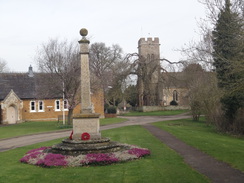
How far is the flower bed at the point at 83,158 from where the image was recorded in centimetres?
1182

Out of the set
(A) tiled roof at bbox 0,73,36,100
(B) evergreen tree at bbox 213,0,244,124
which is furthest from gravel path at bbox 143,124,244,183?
(A) tiled roof at bbox 0,73,36,100

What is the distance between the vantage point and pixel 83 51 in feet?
50.9

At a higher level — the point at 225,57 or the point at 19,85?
the point at 225,57

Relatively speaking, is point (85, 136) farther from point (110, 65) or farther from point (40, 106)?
point (110, 65)

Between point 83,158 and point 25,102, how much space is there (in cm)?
3488

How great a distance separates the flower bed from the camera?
38.8 feet

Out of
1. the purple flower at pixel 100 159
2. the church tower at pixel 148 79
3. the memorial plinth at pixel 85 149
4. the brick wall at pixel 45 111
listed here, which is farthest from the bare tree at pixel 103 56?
the purple flower at pixel 100 159

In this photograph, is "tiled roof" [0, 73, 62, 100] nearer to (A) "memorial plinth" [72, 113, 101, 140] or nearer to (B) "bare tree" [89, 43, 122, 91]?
(B) "bare tree" [89, 43, 122, 91]

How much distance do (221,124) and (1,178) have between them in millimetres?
20993

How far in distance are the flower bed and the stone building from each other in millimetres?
29622

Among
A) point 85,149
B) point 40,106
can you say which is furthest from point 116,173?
point 40,106

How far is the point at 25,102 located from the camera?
44.6m

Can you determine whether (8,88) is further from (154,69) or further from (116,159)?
(116,159)

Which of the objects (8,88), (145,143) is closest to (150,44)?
(8,88)
